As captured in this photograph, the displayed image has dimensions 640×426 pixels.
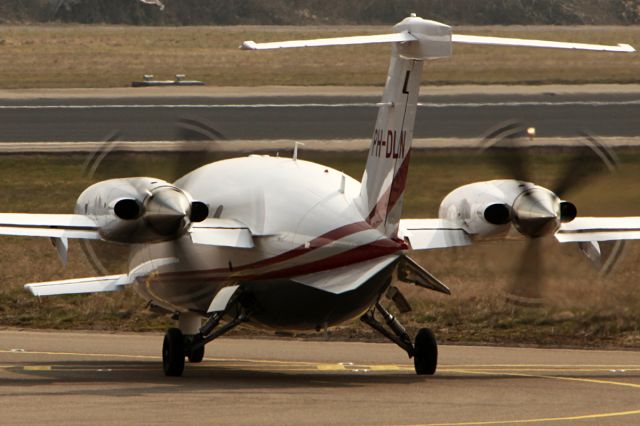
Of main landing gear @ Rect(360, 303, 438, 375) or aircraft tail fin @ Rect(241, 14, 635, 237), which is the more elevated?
aircraft tail fin @ Rect(241, 14, 635, 237)

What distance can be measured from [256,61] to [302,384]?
75.1 meters

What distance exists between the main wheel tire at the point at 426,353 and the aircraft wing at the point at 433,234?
64.1 inches

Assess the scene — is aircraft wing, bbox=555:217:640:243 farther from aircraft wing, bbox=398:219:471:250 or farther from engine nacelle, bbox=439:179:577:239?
aircraft wing, bbox=398:219:471:250

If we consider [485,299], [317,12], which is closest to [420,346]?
[485,299]

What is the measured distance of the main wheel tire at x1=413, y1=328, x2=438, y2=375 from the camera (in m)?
28.6

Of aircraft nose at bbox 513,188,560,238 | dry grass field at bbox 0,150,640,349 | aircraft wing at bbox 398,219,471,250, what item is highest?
aircraft nose at bbox 513,188,560,238

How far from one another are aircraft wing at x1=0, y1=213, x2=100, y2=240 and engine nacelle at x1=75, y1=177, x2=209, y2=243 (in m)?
0.95

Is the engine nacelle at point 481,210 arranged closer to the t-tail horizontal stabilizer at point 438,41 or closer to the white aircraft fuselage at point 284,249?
the white aircraft fuselage at point 284,249

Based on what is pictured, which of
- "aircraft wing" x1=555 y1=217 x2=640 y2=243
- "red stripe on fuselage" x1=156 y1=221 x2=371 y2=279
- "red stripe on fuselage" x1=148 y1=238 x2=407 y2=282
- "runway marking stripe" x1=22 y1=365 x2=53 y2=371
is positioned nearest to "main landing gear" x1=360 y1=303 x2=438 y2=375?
"red stripe on fuselage" x1=148 y1=238 x2=407 y2=282

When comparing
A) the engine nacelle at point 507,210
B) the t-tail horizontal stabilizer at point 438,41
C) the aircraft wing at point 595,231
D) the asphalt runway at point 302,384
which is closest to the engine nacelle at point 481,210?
the engine nacelle at point 507,210

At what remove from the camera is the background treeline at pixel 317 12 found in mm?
141750

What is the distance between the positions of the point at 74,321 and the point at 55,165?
17938mm

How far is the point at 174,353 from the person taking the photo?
92.5 feet

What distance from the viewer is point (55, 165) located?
55469 mm
